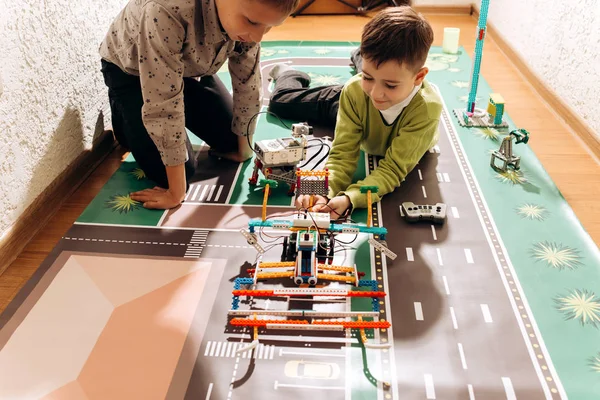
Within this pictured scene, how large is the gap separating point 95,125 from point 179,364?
2.82 feet

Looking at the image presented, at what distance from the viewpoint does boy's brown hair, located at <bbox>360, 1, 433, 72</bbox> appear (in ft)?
3.44

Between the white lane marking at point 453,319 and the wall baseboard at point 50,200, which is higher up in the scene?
the wall baseboard at point 50,200

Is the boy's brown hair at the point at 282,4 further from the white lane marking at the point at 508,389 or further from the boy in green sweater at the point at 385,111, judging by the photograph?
the white lane marking at the point at 508,389

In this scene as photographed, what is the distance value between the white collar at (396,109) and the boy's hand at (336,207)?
0.24m

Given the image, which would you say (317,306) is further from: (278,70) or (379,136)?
(278,70)

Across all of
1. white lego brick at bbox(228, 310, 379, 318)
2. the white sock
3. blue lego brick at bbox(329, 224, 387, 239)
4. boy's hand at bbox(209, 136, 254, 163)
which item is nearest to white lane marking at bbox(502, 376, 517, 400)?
white lego brick at bbox(228, 310, 379, 318)

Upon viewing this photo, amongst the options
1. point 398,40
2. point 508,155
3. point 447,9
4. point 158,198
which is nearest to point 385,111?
point 398,40

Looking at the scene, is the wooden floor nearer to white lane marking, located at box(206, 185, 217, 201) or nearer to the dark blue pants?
the dark blue pants

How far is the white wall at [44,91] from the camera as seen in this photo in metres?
1.07

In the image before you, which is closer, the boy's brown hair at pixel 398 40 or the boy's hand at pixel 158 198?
the boy's brown hair at pixel 398 40

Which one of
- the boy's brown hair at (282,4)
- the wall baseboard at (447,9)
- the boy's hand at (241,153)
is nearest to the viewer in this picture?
the boy's brown hair at (282,4)

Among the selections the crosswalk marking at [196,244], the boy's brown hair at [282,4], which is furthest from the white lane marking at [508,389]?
the boy's brown hair at [282,4]

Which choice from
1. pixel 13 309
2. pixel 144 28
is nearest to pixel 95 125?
pixel 144 28

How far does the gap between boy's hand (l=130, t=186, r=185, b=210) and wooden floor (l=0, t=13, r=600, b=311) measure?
0.15 meters
